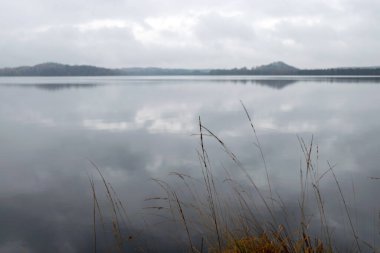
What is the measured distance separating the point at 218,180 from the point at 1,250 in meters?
3.92

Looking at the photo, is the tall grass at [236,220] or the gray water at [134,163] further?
the gray water at [134,163]

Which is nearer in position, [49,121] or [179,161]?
[179,161]

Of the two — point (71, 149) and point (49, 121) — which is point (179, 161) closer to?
point (71, 149)

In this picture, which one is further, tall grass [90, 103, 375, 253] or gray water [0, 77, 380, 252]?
gray water [0, 77, 380, 252]

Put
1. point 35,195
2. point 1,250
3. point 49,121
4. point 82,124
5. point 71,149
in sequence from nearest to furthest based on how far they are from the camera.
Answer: point 1,250, point 35,195, point 71,149, point 82,124, point 49,121

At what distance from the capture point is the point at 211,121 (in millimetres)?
17641

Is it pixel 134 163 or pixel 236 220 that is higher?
pixel 236 220

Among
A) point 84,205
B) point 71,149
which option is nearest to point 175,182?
point 84,205

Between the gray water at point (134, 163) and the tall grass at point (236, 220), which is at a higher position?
the tall grass at point (236, 220)

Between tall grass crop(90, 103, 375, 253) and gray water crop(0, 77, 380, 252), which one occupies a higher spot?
tall grass crop(90, 103, 375, 253)

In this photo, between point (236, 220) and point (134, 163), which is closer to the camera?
point (236, 220)

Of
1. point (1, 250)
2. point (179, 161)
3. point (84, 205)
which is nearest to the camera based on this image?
point (1, 250)

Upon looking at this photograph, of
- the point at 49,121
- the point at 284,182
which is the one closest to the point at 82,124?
the point at 49,121

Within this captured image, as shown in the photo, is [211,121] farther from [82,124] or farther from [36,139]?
[36,139]
